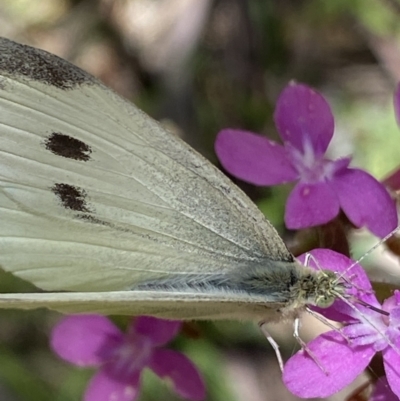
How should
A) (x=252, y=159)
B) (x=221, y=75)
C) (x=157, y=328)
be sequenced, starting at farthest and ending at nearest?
(x=221, y=75) → (x=157, y=328) → (x=252, y=159)

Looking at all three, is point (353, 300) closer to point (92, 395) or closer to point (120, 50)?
point (92, 395)

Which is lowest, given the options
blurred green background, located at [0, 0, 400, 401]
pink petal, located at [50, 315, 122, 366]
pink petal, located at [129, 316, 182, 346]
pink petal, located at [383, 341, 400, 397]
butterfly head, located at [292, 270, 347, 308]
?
pink petal, located at [383, 341, 400, 397]

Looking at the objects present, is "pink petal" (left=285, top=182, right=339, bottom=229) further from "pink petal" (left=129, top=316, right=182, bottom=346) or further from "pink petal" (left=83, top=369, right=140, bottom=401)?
"pink petal" (left=83, top=369, right=140, bottom=401)

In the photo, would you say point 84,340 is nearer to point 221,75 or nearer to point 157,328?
point 157,328

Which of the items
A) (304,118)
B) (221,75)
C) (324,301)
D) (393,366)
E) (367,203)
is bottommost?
(393,366)

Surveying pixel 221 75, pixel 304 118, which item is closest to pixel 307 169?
pixel 304 118

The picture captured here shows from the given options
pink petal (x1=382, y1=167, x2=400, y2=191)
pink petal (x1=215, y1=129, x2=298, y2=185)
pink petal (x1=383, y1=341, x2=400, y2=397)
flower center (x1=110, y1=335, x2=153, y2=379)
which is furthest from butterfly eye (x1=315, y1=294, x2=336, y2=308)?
flower center (x1=110, y1=335, x2=153, y2=379)
